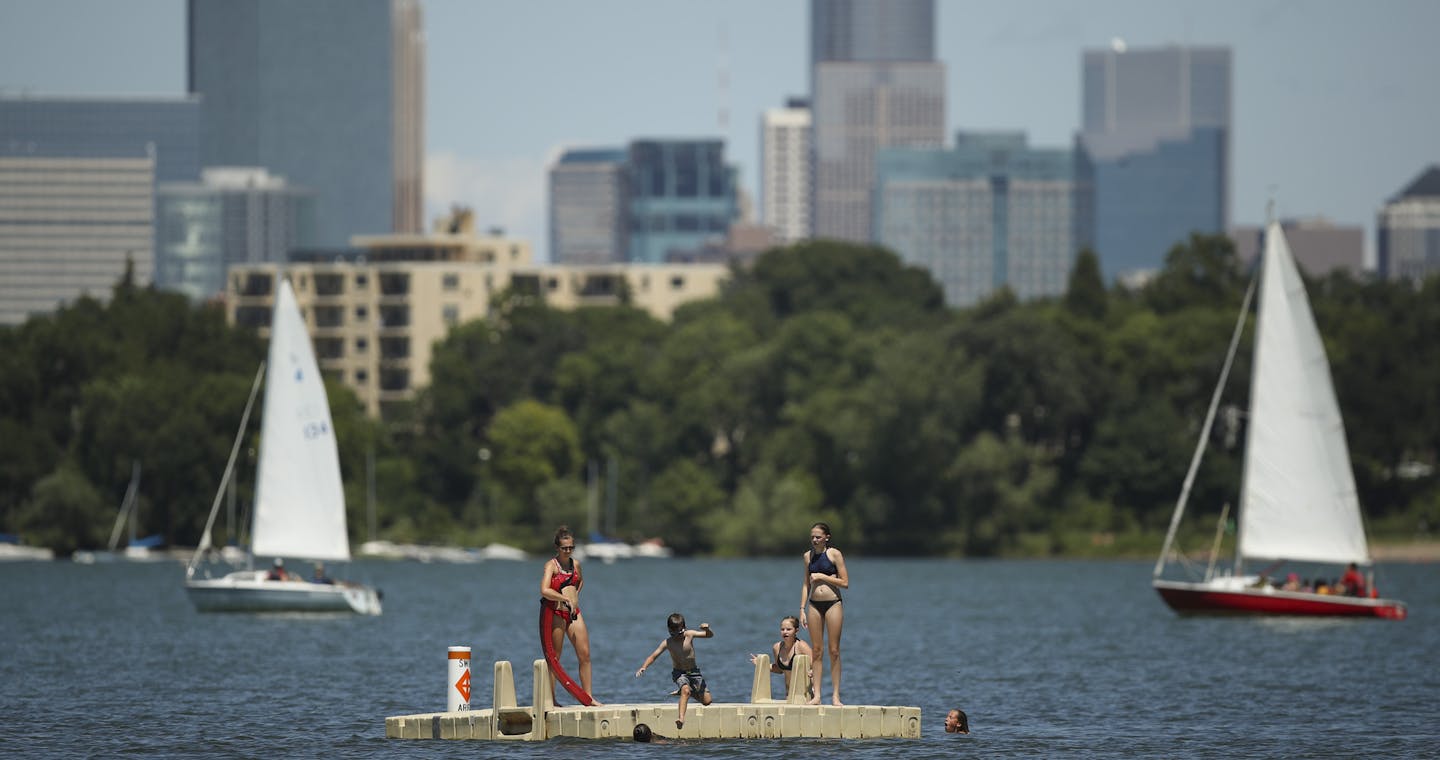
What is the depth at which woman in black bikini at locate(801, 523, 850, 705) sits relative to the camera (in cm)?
4450

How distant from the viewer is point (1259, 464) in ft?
286

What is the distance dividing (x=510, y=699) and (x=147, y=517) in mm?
115670

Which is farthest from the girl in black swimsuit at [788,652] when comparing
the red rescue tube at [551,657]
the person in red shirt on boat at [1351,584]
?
the person in red shirt on boat at [1351,584]

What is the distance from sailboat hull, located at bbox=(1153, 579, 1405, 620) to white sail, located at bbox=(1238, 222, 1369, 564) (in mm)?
1194

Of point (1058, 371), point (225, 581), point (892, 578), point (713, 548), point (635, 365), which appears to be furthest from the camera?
point (635, 365)

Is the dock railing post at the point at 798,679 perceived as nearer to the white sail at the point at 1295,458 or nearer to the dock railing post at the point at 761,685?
the dock railing post at the point at 761,685

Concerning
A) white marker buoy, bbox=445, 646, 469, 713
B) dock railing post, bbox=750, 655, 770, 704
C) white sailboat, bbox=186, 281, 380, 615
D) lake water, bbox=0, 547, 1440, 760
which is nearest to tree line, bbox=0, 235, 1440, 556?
lake water, bbox=0, 547, 1440, 760

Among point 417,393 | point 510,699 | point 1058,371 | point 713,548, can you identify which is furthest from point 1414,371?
point 510,699

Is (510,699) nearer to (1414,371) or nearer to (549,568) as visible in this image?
(549,568)

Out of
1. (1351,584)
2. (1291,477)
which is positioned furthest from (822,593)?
(1351,584)

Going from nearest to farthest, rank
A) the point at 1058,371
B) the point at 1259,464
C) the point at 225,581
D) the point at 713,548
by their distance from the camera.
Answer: the point at 1259,464, the point at 225,581, the point at 1058,371, the point at 713,548

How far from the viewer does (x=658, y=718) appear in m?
46.3

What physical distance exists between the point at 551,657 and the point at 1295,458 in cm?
4643

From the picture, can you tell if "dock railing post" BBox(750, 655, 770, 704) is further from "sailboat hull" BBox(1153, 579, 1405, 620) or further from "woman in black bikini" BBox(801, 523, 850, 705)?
"sailboat hull" BBox(1153, 579, 1405, 620)
